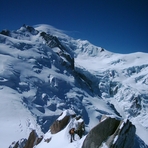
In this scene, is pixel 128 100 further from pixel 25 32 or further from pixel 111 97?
pixel 25 32

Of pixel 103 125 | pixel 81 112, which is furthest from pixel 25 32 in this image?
pixel 103 125

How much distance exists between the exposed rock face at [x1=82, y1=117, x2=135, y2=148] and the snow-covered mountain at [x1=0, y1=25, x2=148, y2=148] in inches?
53.2

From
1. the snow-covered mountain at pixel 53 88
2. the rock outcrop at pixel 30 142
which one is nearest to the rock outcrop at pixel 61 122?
the snow-covered mountain at pixel 53 88

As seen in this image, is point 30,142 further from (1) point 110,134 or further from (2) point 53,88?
(2) point 53,88

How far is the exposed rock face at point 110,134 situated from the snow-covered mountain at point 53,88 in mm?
1351

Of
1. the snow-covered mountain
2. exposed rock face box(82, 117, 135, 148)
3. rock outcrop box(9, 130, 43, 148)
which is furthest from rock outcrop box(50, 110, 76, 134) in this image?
exposed rock face box(82, 117, 135, 148)

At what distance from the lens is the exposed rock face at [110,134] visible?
10.9 m

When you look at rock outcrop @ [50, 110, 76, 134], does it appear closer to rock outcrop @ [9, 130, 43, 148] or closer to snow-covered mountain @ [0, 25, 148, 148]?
snow-covered mountain @ [0, 25, 148, 148]

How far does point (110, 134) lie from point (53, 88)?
42.4 metres

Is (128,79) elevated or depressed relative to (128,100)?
elevated

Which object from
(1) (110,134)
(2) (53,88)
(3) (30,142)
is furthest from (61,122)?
(2) (53,88)

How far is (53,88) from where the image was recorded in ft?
174

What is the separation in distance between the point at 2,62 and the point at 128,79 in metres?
65.9

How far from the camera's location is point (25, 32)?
83188 millimetres
